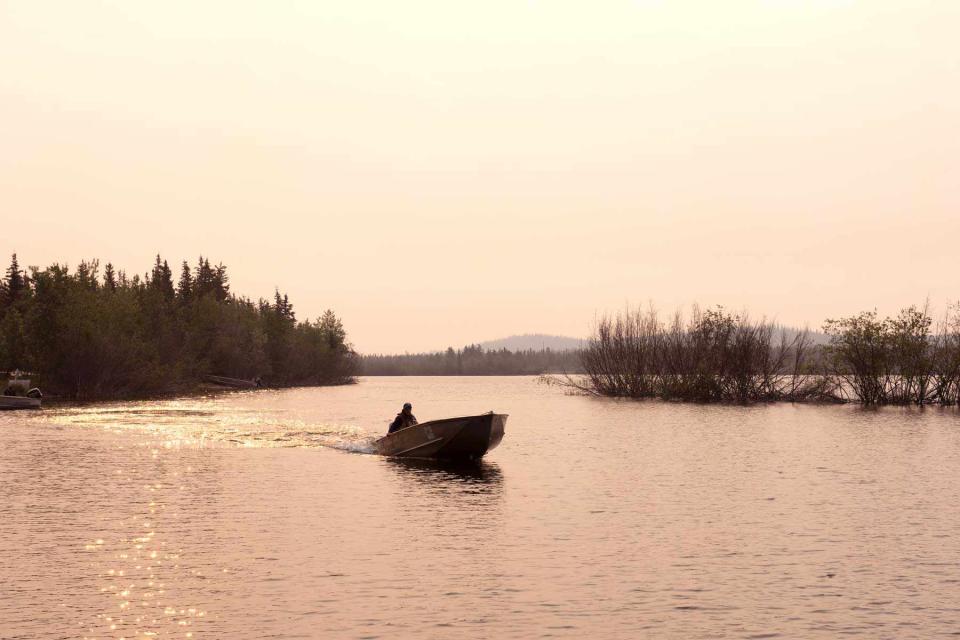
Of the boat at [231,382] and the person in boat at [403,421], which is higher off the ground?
the boat at [231,382]

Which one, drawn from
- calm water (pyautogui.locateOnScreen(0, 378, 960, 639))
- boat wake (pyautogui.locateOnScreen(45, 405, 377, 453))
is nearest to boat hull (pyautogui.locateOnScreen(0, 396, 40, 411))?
boat wake (pyautogui.locateOnScreen(45, 405, 377, 453))

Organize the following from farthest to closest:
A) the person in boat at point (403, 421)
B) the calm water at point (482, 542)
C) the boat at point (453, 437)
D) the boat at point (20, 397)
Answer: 1. the boat at point (20, 397)
2. the person in boat at point (403, 421)
3. the boat at point (453, 437)
4. the calm water at point (482, 542)

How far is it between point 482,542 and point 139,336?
301 feet

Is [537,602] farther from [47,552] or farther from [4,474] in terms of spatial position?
[4,474]

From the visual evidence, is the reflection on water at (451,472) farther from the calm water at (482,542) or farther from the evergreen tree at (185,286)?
the evergreen tree at (185,286)

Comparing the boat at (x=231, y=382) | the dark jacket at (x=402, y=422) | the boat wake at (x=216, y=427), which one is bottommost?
the boat wake at (x=216, y=427)

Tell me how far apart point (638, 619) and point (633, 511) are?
1196cm

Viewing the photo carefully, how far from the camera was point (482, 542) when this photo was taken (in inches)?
888

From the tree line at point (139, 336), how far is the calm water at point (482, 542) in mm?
46152

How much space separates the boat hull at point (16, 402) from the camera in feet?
244

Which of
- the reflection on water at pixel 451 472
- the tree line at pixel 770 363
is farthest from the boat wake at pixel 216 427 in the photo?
the tree line at pixel 770 363

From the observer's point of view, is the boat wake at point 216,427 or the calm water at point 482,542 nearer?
the calm water at point 482,542

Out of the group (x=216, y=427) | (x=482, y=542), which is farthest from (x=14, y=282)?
(x=482, y=542)

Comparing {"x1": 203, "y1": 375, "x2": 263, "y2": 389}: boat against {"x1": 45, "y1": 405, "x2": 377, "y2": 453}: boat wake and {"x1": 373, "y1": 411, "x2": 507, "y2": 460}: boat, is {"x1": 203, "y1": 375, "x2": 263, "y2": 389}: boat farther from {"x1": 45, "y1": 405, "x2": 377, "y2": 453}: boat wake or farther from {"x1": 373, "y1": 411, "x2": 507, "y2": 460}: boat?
{"x1": 373, "y1": 411, "x2": 507, "y2": 460}: boat
